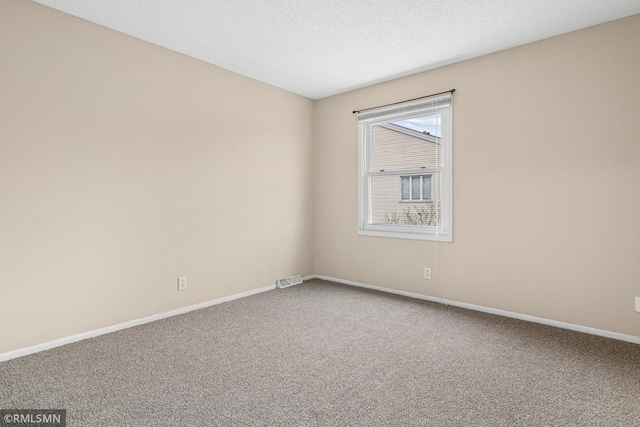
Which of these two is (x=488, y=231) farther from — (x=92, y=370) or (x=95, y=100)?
(x=95, y=100)

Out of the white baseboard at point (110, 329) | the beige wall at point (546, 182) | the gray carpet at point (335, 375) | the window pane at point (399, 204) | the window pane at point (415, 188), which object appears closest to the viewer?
the gray carpet at point (335, 375)

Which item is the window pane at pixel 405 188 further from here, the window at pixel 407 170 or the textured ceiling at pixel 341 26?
the textured ceiling at pixel 341 26

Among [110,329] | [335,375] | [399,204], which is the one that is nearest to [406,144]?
[399,204]

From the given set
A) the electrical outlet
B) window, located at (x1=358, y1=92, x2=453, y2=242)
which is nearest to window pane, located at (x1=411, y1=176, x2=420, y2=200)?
window, located at (x1=358, y1=92, x2=453, y2=242)

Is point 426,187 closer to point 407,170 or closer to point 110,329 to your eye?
point 407,170

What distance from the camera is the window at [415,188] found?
379 centimetres

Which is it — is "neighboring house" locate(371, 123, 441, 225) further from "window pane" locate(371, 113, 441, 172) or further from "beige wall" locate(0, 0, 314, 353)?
"beige wall" locate(0, 0, 314, 353)

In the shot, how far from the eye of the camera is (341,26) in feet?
9.05

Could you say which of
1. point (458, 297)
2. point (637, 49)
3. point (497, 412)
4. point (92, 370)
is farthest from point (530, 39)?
point (92, 370)

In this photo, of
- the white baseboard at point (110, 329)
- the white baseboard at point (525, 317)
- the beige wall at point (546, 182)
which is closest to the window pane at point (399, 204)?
the beige wall at point (546, 182)

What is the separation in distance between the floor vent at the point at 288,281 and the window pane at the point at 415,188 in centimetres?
171

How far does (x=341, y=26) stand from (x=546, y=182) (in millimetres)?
2103

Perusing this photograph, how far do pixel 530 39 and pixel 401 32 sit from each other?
111cm

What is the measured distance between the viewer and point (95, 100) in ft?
9.00
